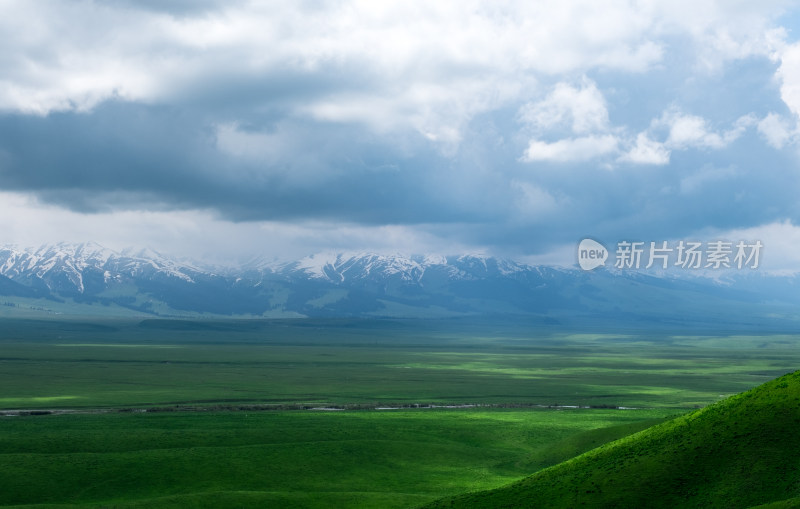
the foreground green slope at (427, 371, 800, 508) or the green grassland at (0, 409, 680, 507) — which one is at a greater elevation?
the foreground green slope at (427, 371, 800, 508)

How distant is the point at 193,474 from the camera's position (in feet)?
310

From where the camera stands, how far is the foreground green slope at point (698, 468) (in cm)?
5650

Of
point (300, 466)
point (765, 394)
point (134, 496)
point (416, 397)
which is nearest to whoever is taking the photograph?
point (765, 394)

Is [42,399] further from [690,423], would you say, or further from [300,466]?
[690,423]

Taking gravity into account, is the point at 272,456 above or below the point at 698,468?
below

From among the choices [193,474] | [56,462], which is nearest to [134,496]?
[193,474]

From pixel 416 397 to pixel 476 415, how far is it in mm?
36921

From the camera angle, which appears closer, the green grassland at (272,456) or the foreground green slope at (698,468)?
the foreground green slope at (698,468)

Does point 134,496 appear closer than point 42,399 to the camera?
Yes

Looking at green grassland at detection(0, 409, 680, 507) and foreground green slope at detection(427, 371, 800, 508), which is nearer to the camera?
foreground green slope at detection(427, 371, 800, 508)

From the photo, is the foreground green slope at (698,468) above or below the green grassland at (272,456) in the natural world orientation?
above

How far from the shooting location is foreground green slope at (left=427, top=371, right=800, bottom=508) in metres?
56.5

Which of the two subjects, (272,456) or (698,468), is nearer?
(698,468)

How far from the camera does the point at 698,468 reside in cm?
6056
